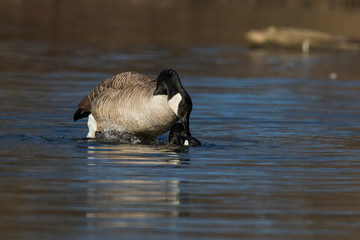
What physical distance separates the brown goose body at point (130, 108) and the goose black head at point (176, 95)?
185mm

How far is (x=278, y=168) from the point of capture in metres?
11.0

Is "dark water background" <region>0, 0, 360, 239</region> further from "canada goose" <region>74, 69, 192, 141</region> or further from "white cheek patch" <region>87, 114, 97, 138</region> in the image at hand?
"canada goose" <region>74, 69, 192, 141</region>

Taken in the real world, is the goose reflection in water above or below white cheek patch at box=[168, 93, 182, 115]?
below

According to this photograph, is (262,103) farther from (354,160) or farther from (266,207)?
(266,207)

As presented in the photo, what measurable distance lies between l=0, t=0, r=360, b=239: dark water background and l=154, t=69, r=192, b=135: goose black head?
603 mm

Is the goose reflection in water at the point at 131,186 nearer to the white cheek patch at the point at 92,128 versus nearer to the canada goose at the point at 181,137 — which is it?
the canada goose at the point at 181,137

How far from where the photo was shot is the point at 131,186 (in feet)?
31.0

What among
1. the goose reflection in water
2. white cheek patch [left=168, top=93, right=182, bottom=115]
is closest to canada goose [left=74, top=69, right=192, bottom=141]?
white cheek patch [left=168, top=93, right=182, bottom=115]

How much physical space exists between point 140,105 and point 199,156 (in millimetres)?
1205

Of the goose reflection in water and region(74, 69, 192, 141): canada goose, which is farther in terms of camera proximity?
region(74, 69, 192, 141): canada goose

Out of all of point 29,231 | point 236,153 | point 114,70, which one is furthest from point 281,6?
point 29,231

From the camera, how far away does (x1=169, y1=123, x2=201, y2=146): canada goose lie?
41.7 ft

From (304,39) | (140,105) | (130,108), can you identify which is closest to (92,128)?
(130,108)

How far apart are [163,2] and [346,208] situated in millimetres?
71331
